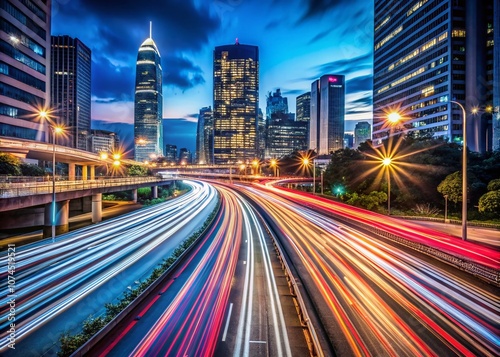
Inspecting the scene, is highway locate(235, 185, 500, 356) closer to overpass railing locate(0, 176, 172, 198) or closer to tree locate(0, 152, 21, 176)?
overpass railing locate(0, 176, 172, 198)

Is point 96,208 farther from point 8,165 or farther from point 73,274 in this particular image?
point 73,274

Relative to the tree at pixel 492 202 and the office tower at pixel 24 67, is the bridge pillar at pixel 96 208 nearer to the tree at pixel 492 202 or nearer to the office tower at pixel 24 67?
the office tower at pixel 24 67

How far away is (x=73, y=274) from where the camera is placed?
16.6 metres

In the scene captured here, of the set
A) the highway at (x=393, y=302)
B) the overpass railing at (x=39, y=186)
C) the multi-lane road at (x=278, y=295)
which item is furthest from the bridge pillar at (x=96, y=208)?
the highway at (x=393, y=302)

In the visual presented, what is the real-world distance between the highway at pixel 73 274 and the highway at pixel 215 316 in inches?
111

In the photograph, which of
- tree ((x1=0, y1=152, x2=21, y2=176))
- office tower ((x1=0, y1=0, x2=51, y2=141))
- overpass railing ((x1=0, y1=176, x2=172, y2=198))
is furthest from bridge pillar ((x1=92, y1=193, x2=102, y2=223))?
office tower ((x1=0, y1=0, x2=51, y2=141))

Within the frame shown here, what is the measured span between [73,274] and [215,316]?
34.1 ft

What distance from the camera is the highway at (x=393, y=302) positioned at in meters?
9.37

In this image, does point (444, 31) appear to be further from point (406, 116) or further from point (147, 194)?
point (147, 194)

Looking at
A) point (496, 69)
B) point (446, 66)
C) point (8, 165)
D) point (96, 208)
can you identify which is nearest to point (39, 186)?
point (8, 165)

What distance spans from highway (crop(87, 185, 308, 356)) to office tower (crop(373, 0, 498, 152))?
267 feet

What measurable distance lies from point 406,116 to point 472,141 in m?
23.8

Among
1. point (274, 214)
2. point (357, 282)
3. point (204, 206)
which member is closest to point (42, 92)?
point (204, 206)

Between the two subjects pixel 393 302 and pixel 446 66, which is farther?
pixel 446 66
